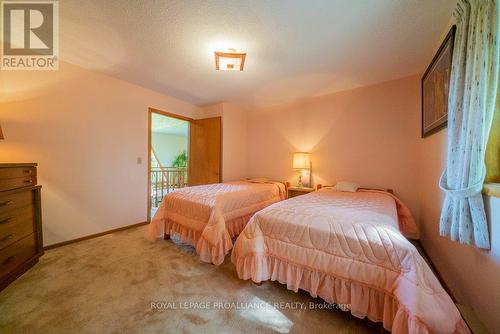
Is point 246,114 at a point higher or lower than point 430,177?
higher

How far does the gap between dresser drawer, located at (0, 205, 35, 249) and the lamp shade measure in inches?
139

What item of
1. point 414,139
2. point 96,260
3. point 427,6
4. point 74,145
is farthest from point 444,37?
point 74,145

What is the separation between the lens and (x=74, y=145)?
2.39 meters

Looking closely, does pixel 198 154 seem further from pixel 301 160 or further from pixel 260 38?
pixel 260 38

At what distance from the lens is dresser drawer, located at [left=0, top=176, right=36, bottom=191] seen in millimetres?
1521

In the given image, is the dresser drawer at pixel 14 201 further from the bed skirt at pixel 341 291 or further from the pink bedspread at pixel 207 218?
the bed skirt at pixel 341 291

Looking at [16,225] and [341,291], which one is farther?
[16,225]

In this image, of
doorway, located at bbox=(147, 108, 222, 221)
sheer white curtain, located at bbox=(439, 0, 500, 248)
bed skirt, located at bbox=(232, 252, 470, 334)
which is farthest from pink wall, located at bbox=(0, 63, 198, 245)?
sheer white curtain, located at bbox=(439, 0, 500, 248)

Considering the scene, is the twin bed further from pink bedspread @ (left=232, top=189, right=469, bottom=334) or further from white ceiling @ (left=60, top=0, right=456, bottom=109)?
white ceiling @ (left=60, top=0, right=456, bottom=109)

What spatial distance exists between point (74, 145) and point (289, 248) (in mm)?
3037

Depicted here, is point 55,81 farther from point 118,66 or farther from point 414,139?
point 414,139

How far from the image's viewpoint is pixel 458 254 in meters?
1.37

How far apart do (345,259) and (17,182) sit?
294 centimetres
